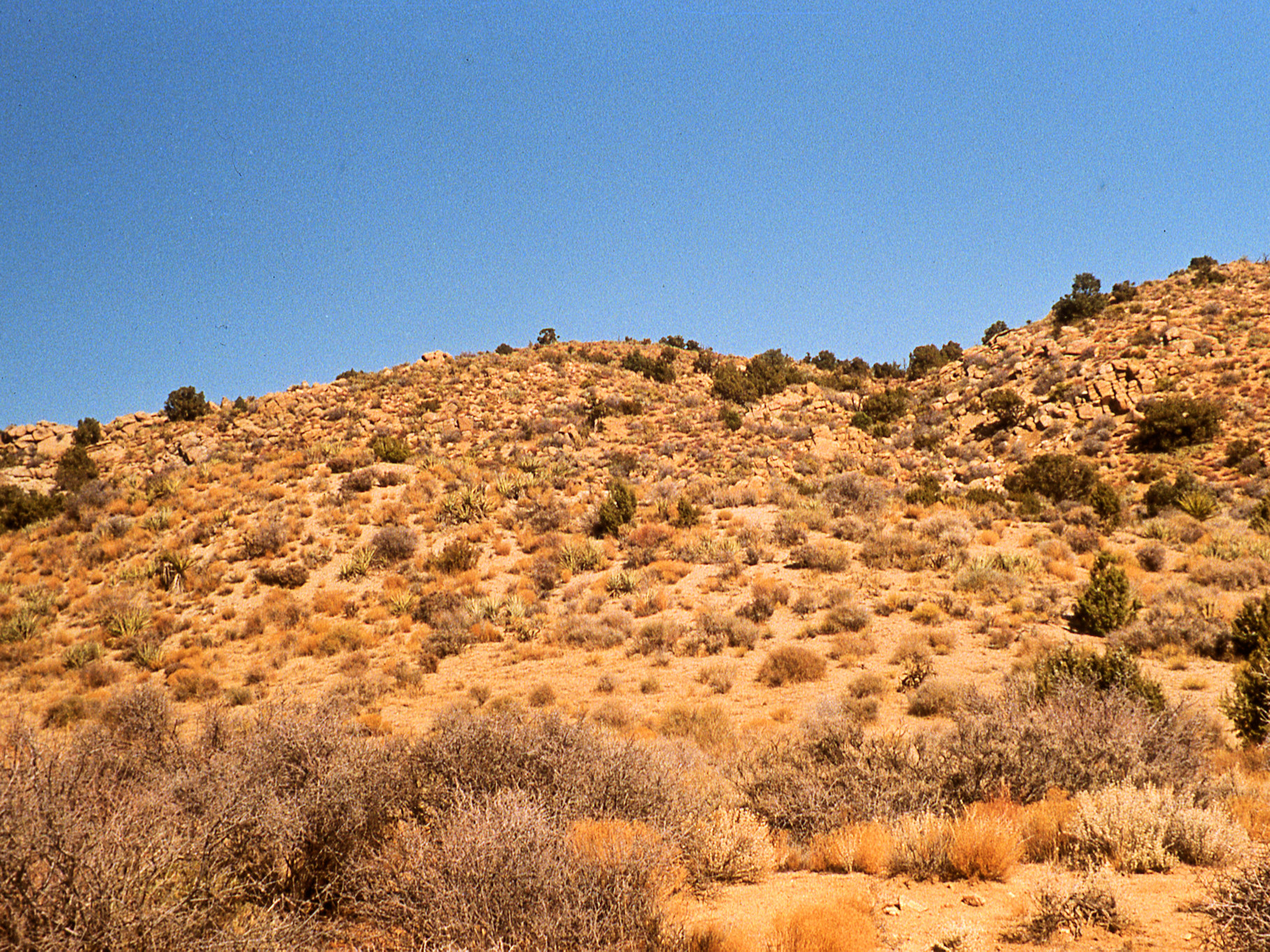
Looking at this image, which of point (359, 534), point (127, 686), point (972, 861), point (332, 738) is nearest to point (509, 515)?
point (359, 534)

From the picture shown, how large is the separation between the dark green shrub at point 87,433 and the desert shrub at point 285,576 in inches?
888

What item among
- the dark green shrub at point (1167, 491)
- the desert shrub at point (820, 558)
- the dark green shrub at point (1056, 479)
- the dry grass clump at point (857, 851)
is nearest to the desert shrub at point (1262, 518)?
the dark green shrub at point (1167, 491)

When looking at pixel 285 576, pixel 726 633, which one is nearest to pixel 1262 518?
pixel 726 633

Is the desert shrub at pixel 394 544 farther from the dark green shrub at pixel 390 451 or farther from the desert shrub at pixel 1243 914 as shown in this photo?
the desert shrub at pixel 1243 914

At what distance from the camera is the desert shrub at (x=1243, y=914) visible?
3.11 m

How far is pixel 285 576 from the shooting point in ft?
57.3

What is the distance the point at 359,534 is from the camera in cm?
1964

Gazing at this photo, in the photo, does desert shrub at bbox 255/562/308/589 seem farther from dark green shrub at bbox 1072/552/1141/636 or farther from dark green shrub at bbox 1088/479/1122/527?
dark green shrub at bbox 1088/479/1122/527

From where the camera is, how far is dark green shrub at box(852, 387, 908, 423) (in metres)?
33.0

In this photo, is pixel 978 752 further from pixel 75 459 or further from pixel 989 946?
pixel 75 459

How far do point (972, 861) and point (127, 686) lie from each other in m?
15.0

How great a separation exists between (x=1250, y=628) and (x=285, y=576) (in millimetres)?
20654

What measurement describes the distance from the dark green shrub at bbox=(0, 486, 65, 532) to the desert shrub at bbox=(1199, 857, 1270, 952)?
3042 cm

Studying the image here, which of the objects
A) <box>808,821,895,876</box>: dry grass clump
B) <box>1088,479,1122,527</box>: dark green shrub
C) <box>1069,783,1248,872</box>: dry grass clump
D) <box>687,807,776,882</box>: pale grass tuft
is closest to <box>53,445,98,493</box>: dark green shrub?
<box>687,807,776,882</box>: pale grass tuft
